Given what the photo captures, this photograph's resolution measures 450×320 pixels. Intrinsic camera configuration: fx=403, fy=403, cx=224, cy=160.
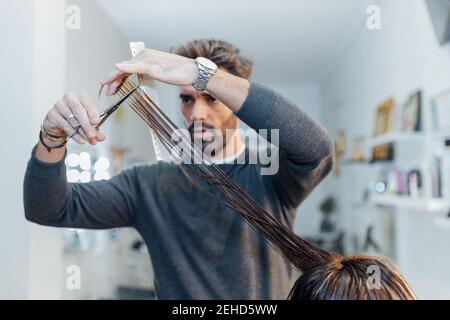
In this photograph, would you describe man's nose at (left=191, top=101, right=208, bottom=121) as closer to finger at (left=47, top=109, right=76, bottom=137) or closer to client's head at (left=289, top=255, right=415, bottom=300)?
finger at (left=47, top=109, right=76, bottom=137)

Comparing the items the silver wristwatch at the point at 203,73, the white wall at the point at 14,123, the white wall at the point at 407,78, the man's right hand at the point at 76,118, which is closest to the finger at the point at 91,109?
the man's right hand at the point at 76,118

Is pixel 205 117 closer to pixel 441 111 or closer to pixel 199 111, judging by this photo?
pixel 199 111

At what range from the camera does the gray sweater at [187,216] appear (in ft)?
2.19

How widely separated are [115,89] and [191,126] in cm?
14

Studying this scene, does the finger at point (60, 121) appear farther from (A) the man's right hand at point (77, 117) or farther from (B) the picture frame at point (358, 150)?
(B) the picture frame at point (358, 150)

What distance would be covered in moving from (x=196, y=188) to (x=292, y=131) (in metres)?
0.28

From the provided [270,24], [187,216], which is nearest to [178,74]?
[187,216]

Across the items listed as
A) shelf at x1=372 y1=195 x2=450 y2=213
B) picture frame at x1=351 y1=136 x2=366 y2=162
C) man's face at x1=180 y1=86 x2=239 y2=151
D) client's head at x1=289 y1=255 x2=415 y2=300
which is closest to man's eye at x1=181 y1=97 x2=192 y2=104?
man's face at x1=180 y1=86 x2=239 y2=151

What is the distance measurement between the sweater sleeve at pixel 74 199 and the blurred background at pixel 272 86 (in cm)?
4

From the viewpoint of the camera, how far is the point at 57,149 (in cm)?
61

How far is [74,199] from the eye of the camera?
72 centimetres
